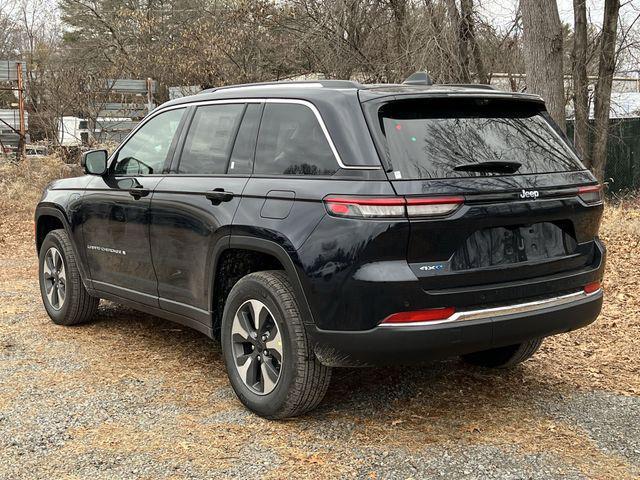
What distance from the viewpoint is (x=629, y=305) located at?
6.46 meters

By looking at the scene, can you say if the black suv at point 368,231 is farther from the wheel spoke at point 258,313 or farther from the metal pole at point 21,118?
the metal pole at point 21,118

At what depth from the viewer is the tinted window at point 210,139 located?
4434mm

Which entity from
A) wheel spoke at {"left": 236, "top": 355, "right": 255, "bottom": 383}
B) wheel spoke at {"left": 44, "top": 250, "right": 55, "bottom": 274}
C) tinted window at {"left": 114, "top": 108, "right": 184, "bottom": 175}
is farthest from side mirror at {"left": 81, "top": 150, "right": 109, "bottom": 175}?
wheel spoke at {"left": 236, "top": 355, "right": 255, "bottom": 383}

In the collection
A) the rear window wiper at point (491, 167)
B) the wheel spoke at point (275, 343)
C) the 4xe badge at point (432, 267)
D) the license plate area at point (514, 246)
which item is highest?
the rear window wiper at point (491, 167)

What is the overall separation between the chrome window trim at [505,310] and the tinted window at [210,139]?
162cm

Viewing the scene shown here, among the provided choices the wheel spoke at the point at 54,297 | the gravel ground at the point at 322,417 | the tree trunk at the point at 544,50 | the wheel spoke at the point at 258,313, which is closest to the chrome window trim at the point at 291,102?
the wheel spoke at the point at 258,313

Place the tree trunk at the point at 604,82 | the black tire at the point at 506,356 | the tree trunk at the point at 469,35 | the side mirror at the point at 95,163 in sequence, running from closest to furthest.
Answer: the black tire at the point at 506,356, the side mirror at the point at 95,163, the tree trunk at the point at 469,35, the tree trunk at the point at 604,82

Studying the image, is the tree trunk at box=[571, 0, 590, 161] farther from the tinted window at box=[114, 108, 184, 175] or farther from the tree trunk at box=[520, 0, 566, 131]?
the tinted window at box=[114, 108, 184, 175]

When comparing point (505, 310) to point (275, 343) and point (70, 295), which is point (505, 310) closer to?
point (275, 343)

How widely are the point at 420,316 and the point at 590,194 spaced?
131 cm

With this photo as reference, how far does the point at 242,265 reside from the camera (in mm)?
4309

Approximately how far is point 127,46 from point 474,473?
26945mm

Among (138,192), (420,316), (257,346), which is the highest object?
(138,192)

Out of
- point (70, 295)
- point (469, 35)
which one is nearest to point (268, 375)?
point (70, 295)
